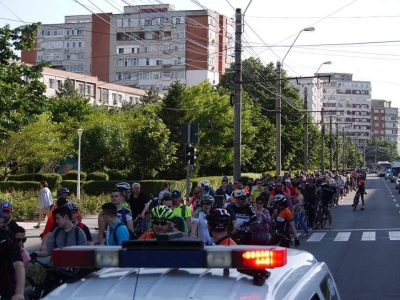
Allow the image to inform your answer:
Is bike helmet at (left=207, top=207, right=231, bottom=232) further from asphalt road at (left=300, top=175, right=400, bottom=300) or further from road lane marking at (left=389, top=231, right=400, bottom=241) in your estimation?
road lane marking at (left=389, top=231, right=400, bottom=241)

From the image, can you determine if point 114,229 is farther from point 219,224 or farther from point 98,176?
point 98,176

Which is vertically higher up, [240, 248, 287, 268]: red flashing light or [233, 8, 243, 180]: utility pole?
[233, 8, 243, 180]: utility pole

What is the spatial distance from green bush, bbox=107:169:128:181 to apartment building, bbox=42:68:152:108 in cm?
2841

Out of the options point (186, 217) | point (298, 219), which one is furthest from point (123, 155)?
point (186, 217)

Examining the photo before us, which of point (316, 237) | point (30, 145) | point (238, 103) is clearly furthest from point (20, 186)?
point (316, 237)

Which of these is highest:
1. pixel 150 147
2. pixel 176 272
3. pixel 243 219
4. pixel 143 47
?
pixel 143 47

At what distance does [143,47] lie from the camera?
349 feet

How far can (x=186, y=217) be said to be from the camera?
465 inches

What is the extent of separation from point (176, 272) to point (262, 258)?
0.38 metres

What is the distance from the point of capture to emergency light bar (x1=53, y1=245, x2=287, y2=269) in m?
3.21

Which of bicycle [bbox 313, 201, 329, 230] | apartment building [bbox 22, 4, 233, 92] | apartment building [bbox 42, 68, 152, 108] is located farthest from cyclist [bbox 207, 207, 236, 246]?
apartment building [bbox 22, 4, 233, 92]

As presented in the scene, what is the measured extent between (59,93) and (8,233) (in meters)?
78.5

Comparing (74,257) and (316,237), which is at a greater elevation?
(74,257)

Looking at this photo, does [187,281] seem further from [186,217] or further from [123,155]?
[123,155]
